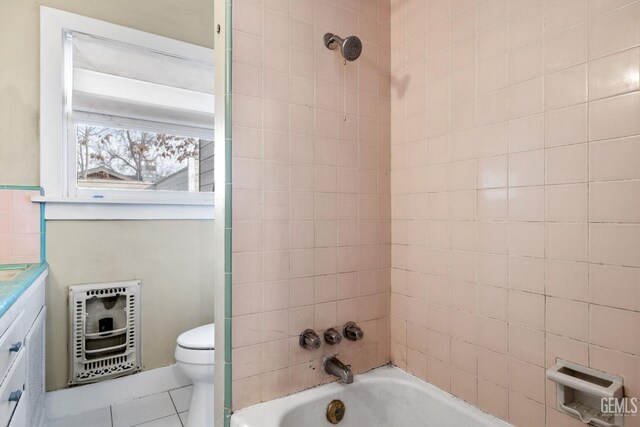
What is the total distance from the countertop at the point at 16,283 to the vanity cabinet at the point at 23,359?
23 mm

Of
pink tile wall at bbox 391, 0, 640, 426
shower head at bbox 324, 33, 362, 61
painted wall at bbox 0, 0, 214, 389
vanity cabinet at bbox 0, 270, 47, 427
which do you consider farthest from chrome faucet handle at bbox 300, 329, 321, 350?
painted wall at bbox 0, 0, 214, 389

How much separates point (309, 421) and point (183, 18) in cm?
233

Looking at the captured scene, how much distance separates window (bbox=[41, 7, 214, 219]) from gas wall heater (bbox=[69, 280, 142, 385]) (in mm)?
428

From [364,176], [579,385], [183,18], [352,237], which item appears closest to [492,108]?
[364,176]

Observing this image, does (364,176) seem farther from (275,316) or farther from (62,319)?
(62,319)

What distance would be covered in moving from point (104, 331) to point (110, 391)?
0.34m

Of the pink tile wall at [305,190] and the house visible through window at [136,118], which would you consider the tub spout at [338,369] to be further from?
the house visible through window at [136,118]

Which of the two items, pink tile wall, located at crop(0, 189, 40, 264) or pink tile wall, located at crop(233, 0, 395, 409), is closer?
pink tile wall, located at crop(233, 0, 395, 409)

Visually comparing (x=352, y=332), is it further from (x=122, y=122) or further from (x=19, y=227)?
(x=122, y=122)

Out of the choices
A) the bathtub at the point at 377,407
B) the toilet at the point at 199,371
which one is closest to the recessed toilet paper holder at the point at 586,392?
the bathtub at the point at 377,407

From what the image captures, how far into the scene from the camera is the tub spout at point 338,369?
46.7 inches

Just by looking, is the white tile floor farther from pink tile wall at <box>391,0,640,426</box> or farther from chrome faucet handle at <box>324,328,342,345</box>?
pink tile wall at <box>391,0,640,426</box>

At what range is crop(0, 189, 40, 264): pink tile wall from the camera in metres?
1.66

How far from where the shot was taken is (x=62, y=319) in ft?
5.85
